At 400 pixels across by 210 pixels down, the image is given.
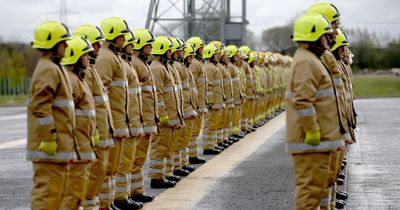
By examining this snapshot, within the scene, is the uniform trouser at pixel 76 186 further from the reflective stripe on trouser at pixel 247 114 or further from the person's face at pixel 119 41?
the reflective stripe on trouser at pixel 247 114

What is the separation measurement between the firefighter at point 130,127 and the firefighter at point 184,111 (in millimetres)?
3159

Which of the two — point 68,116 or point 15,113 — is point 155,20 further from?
point 68,116

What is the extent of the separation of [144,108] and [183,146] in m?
2.85

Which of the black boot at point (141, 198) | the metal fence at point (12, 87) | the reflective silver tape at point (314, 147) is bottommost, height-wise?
the metal fence at point (12, 87)

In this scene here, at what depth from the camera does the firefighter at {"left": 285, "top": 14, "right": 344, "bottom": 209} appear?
962 centimetres

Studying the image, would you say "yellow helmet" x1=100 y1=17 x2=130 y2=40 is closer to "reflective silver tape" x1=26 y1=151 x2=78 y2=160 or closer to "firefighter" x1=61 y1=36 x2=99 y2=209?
"firefighter" x1=61 y1=36 x2=99 y2=209

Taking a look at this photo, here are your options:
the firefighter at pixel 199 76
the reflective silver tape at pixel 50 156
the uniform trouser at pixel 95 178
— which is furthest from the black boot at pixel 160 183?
the reflective silver tape at pixel 50 156

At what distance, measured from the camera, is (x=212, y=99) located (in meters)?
20.5

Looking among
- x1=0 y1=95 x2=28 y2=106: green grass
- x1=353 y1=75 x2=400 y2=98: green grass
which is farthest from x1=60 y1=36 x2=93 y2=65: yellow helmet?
x1=353 y1=75 x2=400 y2=98: green grass

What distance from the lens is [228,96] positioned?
71.3 ft

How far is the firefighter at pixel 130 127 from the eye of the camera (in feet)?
40.1

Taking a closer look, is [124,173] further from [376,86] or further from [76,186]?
[376,86]

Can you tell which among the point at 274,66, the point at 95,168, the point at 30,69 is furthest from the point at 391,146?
the point at 30,69

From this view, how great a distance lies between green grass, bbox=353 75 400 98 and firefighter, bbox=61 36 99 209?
47233 mm
